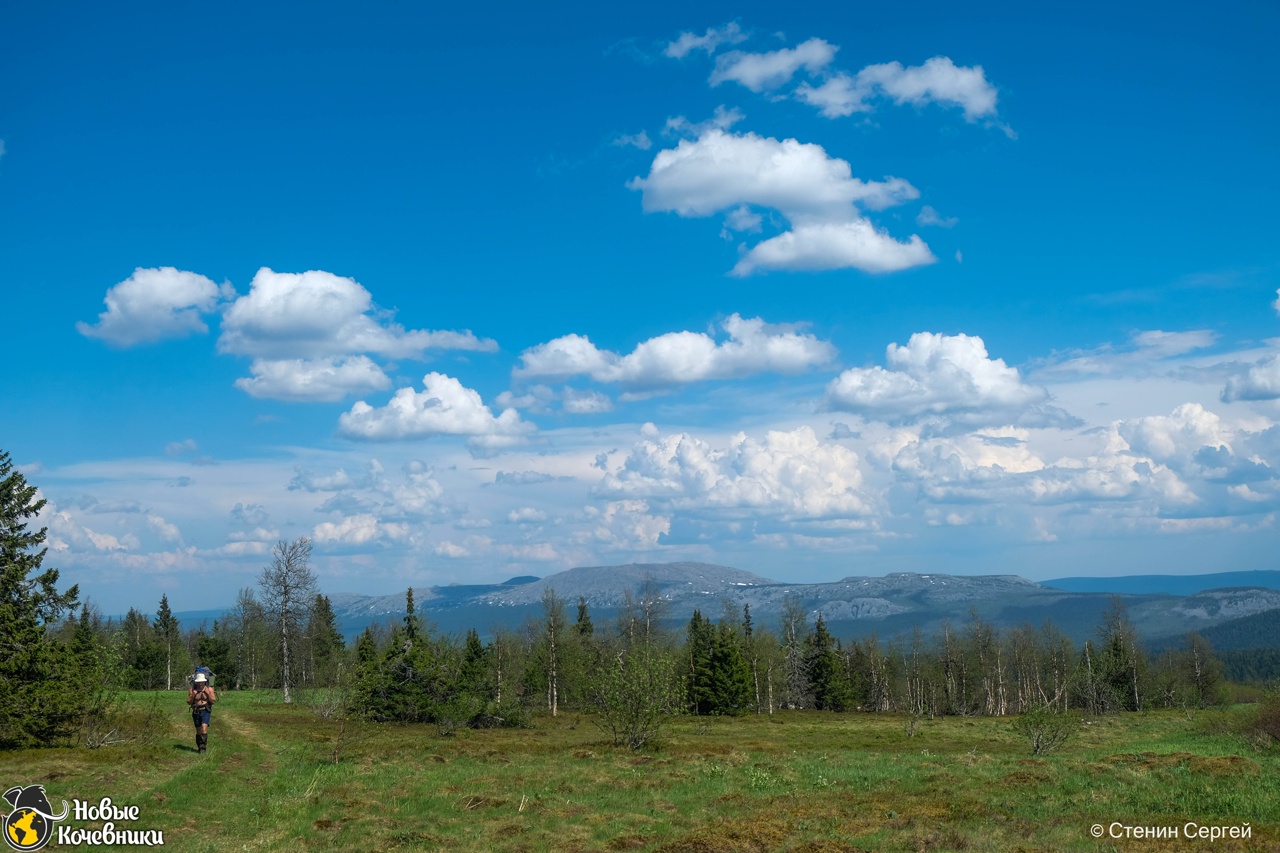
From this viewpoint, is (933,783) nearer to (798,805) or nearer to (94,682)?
(798,805)

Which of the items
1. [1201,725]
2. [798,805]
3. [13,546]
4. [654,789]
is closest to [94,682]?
[13,546]

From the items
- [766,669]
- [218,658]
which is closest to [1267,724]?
[766,669]

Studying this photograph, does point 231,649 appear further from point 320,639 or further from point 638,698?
point 638,698

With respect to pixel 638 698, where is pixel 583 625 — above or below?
below

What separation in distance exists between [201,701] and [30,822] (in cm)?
1324

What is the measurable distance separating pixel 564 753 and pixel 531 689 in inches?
1962

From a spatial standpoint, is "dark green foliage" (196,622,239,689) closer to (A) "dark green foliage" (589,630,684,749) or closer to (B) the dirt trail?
(B) the dirt trail

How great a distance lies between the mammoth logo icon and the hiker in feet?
35.3

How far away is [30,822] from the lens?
57.2ft

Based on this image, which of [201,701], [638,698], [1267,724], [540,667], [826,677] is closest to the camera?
[201,701]

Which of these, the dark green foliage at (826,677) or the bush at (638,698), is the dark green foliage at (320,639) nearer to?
the dark green foliage at (826,677)

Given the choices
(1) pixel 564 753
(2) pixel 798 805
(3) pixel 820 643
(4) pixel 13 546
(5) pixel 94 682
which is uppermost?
(4) pixel 13 546

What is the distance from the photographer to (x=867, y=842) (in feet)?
61.1

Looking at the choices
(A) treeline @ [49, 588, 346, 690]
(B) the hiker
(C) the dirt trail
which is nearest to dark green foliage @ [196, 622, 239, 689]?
(A) treeline @ [49, 588, 346, 690]
